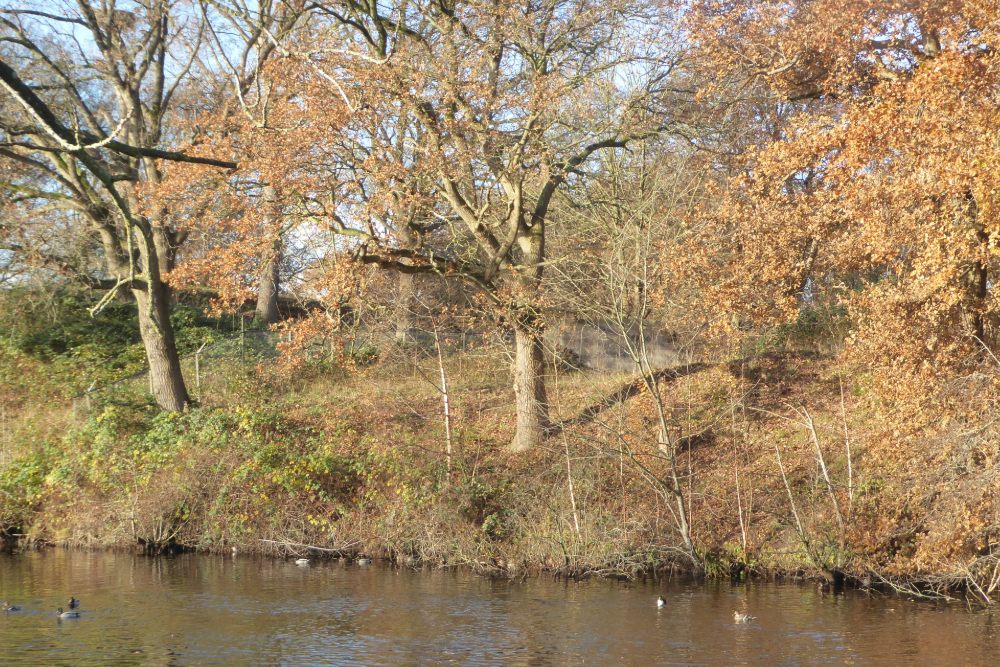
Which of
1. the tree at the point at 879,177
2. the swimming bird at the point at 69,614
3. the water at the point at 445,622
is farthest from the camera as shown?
the tree at the point at 879,177

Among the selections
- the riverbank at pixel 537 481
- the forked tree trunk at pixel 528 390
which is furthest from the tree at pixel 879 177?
the forked tree trunk at pixel 528 390

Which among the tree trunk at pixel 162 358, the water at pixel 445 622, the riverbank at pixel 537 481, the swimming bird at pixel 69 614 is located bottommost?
the water at pixel 445 622

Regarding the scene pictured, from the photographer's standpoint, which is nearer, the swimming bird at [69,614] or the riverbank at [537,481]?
the swimming bird at [69,614]

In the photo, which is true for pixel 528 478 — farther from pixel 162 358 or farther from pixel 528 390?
pixel 162 358

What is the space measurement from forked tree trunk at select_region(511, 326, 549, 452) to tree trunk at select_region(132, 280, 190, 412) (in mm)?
7661

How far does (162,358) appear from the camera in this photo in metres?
22.8

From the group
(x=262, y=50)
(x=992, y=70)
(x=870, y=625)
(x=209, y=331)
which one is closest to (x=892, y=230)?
(x=992, y=70)

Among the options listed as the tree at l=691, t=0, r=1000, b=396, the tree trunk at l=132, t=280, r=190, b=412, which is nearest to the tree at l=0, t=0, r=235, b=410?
the tree trunk at l=132, t=280, r=190, b=412

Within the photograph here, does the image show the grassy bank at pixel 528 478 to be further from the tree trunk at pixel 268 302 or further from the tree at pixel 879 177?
the tree trunk at pixel 268 302

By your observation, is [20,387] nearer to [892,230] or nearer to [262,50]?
[262,50]

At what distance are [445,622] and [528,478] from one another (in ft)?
18.2

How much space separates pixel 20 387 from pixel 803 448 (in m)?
18.9

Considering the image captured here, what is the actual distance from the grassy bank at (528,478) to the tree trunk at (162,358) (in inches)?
16.9

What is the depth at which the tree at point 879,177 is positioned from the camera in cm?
1352
